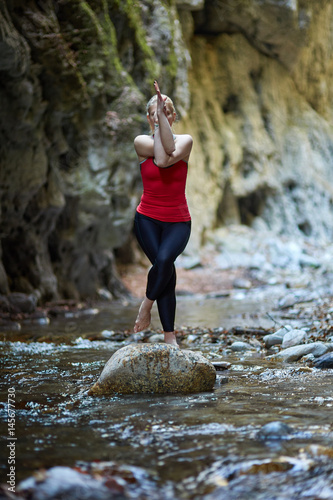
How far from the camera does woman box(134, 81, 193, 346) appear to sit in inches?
137

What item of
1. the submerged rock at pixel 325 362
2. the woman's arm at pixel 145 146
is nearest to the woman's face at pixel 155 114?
the woman's arm at pixel 145 146

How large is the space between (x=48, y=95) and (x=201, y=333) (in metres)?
5.21

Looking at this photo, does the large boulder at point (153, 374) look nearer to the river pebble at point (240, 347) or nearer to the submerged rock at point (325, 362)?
the submerged rock at point (325, 362)

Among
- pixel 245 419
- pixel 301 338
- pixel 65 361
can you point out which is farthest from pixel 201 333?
pixel 245 419

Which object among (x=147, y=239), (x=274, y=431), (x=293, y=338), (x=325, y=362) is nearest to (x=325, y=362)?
(x=325, y=362)

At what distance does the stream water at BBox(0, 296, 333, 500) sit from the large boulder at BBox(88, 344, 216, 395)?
0.13m

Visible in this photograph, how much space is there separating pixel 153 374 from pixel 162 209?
122cm

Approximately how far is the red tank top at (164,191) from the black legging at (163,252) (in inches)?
2.2

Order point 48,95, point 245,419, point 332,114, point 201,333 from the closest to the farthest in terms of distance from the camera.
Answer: point 245,419 < point 201,333 < point 48,95 < point 332,114

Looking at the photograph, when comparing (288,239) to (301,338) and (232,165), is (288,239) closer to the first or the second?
(232,165)

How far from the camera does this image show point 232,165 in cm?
2477

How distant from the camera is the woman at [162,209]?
3.49 meters

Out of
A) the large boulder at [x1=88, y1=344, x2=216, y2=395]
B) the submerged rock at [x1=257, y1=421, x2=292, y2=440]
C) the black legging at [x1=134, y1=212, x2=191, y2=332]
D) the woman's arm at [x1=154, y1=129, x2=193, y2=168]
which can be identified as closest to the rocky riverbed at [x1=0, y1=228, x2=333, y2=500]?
the submerged rock at [x1=257, y1=421, x2=292, y2=440]

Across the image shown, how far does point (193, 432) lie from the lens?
2.15 metres
